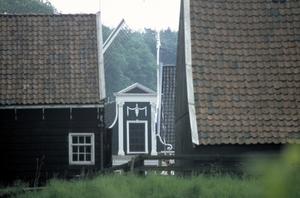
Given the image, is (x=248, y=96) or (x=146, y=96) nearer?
(x=248, y=96)

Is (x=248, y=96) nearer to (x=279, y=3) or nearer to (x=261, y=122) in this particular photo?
(x=261, y=122)

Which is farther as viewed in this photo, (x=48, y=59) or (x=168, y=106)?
(x=168, y=106)

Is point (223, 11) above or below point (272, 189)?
above

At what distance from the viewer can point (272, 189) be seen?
1.76m

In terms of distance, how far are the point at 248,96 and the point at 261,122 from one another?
0.84m

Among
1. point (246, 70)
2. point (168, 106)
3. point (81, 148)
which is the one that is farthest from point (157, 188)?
point (168, 106)

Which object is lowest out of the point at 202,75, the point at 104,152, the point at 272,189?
the point at 104,152

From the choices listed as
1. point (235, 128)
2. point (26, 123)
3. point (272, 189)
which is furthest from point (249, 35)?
point (272, 189)

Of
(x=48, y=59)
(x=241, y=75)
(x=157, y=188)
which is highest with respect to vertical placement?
(x=48, y=59)

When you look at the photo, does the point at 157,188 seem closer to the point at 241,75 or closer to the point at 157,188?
the point at 157,188

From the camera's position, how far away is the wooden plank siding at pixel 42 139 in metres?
20.2

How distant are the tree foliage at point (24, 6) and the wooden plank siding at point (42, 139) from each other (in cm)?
4992

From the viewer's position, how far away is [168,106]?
3966cm

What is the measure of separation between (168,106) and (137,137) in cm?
433
